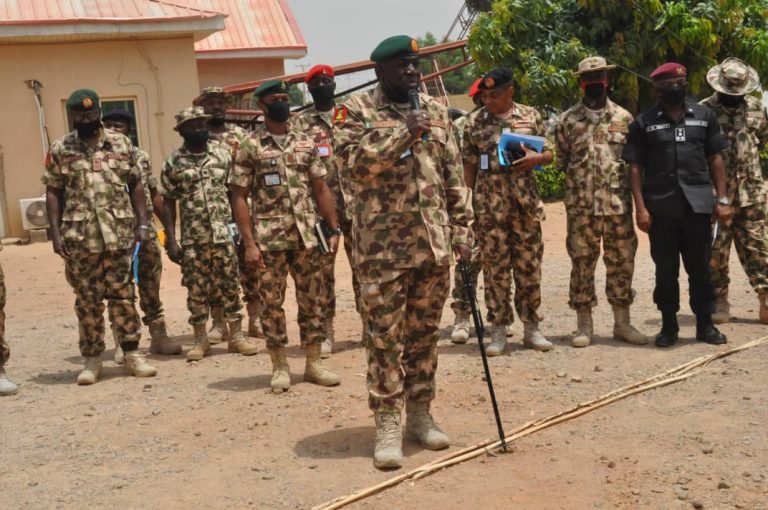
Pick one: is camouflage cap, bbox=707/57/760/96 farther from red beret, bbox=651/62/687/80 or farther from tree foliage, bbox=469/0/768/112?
tree foliage, bbox=469/0/768/112

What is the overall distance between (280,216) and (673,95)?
3.08 metres

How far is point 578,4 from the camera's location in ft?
60.3

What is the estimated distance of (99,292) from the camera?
7.34 m

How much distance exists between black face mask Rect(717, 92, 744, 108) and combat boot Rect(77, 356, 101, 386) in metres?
5.50

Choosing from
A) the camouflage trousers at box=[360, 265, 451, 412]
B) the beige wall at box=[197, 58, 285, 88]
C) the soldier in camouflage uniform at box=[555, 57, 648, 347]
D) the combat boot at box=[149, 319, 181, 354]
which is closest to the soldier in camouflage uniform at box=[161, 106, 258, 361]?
the combat boot at box=[149, 319, 181, 354]

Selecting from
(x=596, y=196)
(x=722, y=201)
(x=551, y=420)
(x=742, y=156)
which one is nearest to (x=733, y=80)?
(x=742, y=156)

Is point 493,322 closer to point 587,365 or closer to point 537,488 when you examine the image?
point 587,365

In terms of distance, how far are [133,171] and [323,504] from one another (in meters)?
3.85

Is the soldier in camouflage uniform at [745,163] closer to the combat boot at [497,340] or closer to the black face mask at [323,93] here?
the combat boot at [497,340]

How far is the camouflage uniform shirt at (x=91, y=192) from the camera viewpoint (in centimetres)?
720

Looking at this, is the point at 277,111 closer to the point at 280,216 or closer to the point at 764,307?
the point at 280,216

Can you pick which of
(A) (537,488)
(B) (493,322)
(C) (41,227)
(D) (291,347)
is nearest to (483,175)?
(B) (493,322)

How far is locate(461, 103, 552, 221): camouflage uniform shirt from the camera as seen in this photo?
7395 millimetres

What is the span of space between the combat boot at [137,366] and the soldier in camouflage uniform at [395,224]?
306 cm
